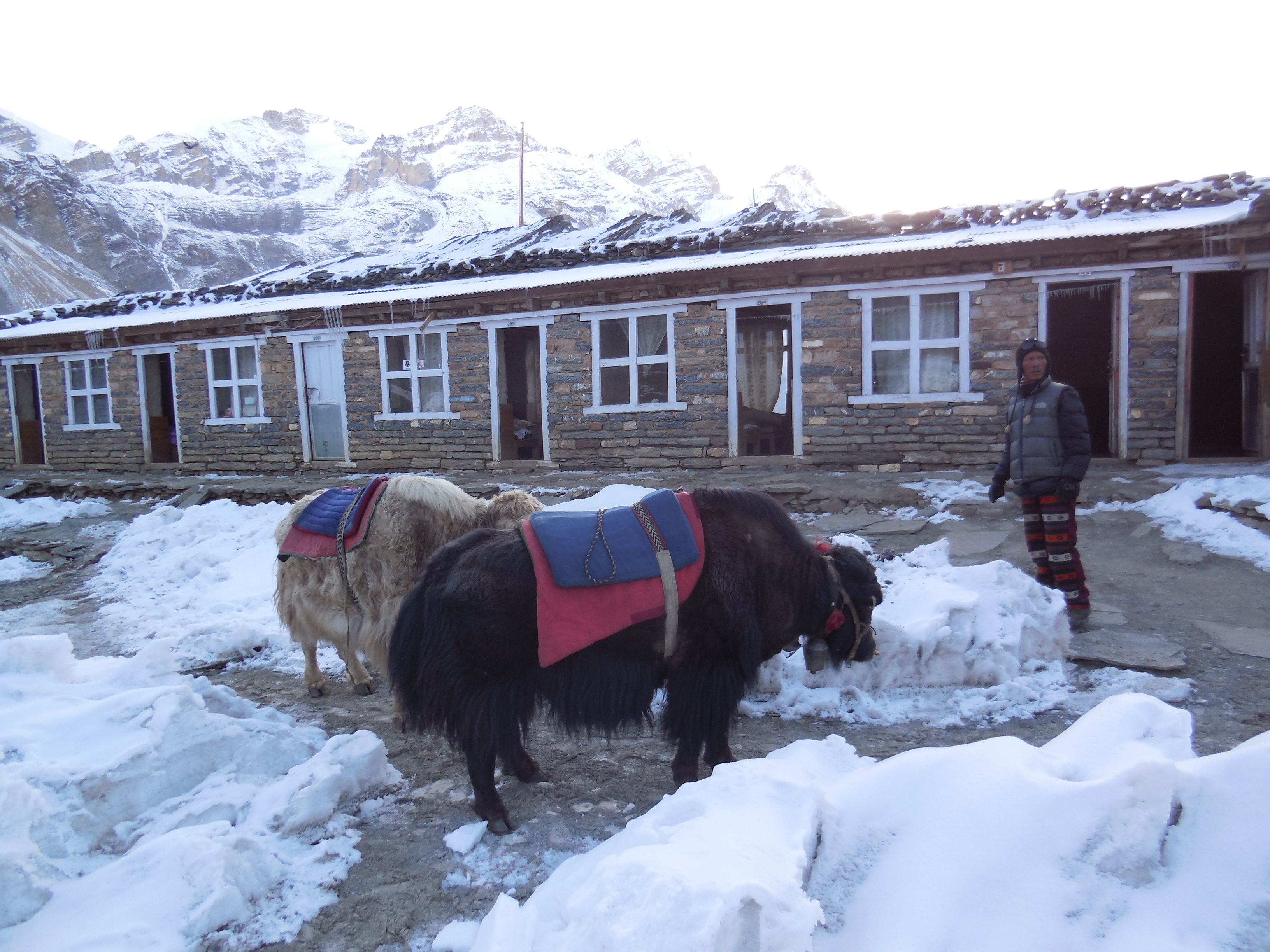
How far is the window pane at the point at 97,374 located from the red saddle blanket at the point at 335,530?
13075 millimetres

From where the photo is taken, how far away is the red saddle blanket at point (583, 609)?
2473 millimetres

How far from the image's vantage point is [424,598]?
2.66 metres

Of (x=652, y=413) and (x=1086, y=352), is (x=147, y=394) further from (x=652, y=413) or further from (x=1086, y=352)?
(x=1086, y=352)

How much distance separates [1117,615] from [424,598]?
171 inches

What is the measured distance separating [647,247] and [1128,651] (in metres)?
9.17

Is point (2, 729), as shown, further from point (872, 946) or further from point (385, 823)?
point (872, 946)

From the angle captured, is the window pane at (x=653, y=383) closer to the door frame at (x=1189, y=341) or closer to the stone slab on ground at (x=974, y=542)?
the stone slab on ground at (x=974, y=542)

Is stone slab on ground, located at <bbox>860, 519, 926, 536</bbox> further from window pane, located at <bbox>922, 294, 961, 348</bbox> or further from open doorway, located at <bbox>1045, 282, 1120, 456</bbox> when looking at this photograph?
open doorway, located at <bbox>1045, 282, 1120, 456</bbox>

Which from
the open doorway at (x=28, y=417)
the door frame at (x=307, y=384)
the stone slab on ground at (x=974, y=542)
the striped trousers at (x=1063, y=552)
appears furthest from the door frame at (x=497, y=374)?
the open doorway at (x=28, y=417)

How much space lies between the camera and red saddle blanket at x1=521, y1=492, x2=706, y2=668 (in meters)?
2.47

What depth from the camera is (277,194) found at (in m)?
110

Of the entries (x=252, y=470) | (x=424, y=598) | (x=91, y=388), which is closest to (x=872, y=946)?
(x=424, y=598)

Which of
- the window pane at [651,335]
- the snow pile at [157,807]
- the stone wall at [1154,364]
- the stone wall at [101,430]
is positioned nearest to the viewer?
the snow pile at [157,807]

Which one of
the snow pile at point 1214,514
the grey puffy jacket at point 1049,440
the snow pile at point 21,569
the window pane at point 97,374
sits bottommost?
the snow pile at point 21,569
